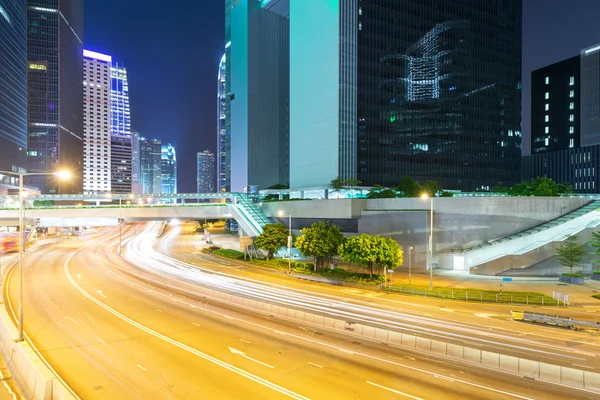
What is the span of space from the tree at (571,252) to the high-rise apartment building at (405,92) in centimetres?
4680

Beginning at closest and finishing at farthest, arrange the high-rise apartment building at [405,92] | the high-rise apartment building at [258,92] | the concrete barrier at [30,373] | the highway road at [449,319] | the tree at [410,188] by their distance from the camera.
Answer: the concrete barrier at [30,373] < the highway road at [449,319] < the tree at [410,188] < the high-rise apartment building at [405,92] < the high-rise apartment building at [258,92]

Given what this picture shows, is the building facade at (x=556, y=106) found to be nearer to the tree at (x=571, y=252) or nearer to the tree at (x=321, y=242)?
the tree at (x=571, y=252)

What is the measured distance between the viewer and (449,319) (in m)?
25.9

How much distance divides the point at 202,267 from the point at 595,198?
52.6m

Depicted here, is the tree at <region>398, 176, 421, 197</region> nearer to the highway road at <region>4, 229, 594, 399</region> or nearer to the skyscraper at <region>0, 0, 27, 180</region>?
the highway road at <region>4, 229, 594, 399</region>

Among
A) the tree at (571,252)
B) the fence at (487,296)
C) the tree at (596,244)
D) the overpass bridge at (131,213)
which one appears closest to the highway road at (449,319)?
the fence at (487,296)

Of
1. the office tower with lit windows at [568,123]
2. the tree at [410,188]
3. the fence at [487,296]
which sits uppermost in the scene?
the office tower with lit windows at [568,123]

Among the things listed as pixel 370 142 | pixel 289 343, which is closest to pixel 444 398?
pixel 289 343

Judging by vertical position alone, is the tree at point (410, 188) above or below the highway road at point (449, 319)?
above

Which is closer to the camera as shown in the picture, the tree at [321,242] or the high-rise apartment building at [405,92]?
the tree at [321,242]

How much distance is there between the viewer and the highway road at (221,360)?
14898 millimetres

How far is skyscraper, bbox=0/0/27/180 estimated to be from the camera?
12875 cm

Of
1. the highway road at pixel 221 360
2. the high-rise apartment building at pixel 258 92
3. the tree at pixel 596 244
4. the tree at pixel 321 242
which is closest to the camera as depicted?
the highway road at pixel 221 360

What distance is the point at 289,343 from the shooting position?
806 inches
